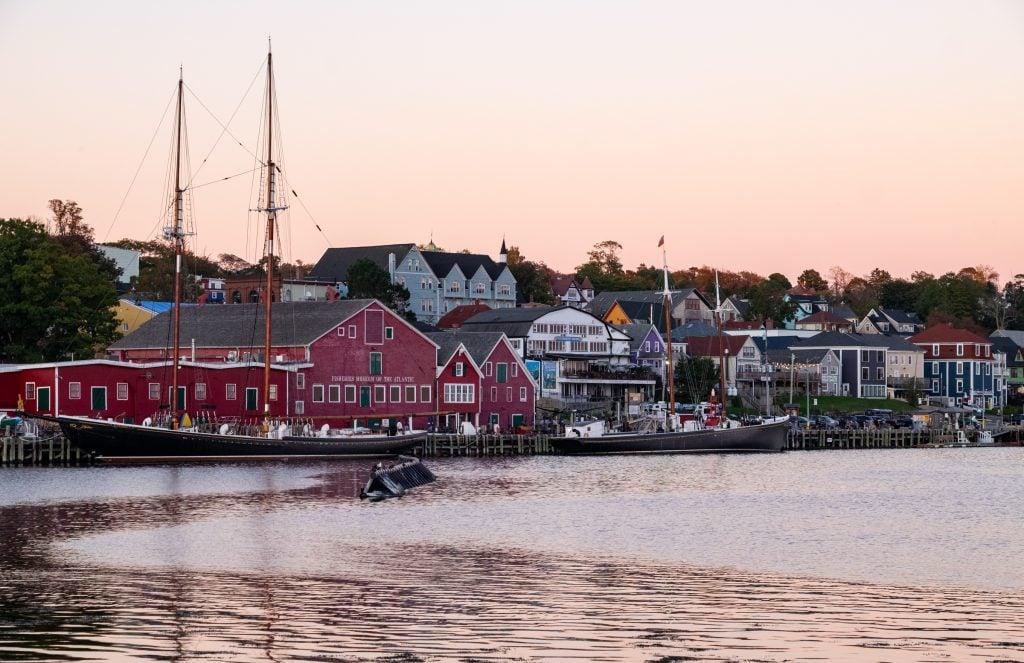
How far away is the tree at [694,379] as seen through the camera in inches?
5022

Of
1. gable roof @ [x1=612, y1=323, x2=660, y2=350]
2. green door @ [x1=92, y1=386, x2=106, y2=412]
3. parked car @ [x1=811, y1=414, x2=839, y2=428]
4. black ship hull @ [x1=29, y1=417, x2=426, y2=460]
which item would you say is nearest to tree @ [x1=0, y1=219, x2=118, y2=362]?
green door @ [x1=92, y1=386, x2=106, y2=412]

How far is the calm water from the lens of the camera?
2578cm

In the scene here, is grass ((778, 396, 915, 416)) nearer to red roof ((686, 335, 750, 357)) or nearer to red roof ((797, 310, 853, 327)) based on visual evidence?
red roof ((686, 335, 750, 357))

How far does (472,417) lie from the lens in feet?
319

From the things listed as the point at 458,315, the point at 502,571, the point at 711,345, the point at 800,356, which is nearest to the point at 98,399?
the point at 502,571

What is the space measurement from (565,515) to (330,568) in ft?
52.9

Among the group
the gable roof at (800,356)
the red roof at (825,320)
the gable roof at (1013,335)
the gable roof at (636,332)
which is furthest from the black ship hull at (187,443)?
the gable roof at (1013,335)

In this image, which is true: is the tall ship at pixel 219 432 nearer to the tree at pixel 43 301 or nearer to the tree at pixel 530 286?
the tree at pixel 43 301

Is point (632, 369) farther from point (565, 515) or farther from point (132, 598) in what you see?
point (132, 598)

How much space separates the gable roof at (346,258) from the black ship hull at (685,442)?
59.4 meters

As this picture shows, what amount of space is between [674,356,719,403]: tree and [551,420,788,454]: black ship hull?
89.5 feet

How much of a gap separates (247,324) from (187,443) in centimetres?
1873

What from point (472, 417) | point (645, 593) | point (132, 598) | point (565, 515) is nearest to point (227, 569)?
point (132, 598)

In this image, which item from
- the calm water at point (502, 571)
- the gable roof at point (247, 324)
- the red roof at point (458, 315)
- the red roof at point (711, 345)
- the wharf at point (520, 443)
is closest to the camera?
the calm water at point (502, 571)
